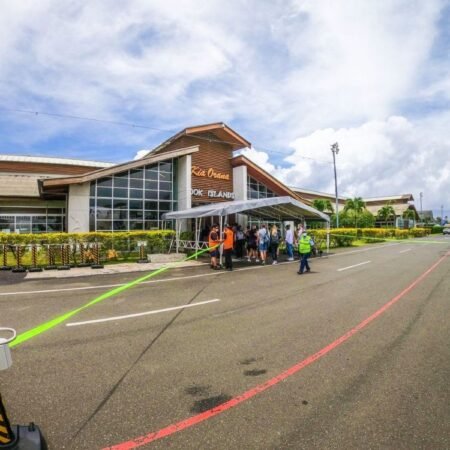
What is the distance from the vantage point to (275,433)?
9.07 feet

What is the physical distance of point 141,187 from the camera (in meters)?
21.2

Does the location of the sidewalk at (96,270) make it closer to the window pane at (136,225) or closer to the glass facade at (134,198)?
the glass facade at (134,198)

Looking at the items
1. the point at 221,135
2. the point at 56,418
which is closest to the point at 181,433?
the point at 56,418

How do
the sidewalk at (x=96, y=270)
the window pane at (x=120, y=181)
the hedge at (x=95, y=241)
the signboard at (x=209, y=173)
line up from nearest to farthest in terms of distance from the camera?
the sidewalk at (x=96, y=270) < the hedge at (x=95, y=241) < the window pane at (x=120, y=181) < the signboard at (x=209, y=173)

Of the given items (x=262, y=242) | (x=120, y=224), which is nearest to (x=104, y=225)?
(x=120, y=224)

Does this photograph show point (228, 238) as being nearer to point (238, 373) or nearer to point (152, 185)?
point (238, 373)

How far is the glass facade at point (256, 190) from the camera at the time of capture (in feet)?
88.3

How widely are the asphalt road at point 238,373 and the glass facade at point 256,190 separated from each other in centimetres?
1968

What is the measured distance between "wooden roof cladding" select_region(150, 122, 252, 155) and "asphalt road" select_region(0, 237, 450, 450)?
1725 cm

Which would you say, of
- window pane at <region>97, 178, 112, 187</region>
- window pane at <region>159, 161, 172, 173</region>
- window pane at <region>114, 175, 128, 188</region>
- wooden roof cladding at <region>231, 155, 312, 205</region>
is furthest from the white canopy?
wooden roof cladding at <region>231, 155, 312, 205</region>

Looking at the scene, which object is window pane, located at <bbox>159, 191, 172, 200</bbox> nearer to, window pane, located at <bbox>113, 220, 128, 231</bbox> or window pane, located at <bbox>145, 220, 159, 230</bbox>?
window pane, located at <bbox>145, 220, 159, 230</bbox>

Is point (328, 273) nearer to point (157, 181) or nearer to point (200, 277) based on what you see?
point (200, 277)

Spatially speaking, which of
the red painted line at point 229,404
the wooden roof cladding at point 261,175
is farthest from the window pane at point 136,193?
the red painted line at point 229,404

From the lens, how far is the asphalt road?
9.19ft
